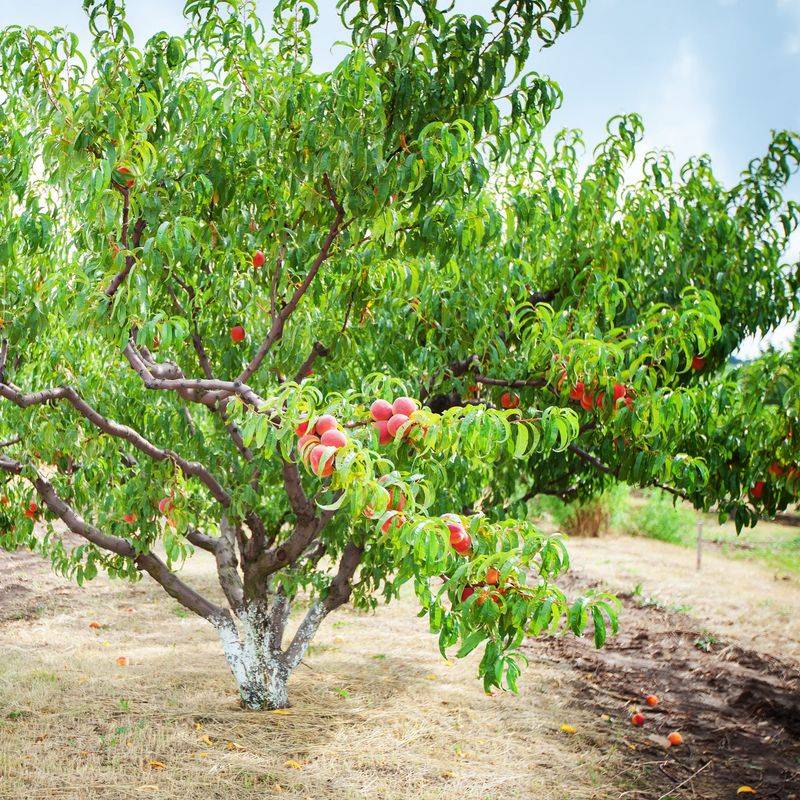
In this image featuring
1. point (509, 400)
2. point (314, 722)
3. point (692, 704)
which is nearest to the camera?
point (509, 400)

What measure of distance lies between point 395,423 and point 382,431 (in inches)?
3.0

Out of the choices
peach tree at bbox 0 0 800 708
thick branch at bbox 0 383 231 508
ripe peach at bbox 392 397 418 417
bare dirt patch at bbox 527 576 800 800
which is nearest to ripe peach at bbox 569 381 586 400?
peach tree at bbox 0 0 800 708

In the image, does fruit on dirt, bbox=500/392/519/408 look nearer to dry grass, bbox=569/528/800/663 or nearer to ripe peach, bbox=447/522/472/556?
ripe peach, bbox=447/522/472/556

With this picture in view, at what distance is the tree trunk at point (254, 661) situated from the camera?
4.86 m

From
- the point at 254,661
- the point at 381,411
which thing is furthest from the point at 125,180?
the point at 254,661

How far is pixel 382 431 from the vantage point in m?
2.54

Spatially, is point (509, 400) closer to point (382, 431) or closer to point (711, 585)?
point (382, 431)

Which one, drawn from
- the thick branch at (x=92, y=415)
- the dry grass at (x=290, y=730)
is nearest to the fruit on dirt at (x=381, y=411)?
the thick branch at (x=92, y=415)

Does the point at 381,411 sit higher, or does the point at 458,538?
the point at 381,411

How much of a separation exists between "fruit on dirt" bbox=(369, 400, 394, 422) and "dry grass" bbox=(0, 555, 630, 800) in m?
2.32

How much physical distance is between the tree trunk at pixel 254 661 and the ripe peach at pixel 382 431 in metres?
2.71

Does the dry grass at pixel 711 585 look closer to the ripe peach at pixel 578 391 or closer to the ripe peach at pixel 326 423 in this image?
the ripe peach at pixel 578 391

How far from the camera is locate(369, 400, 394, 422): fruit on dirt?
2.56 metres

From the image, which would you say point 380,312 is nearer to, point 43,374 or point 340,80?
point 340,80
